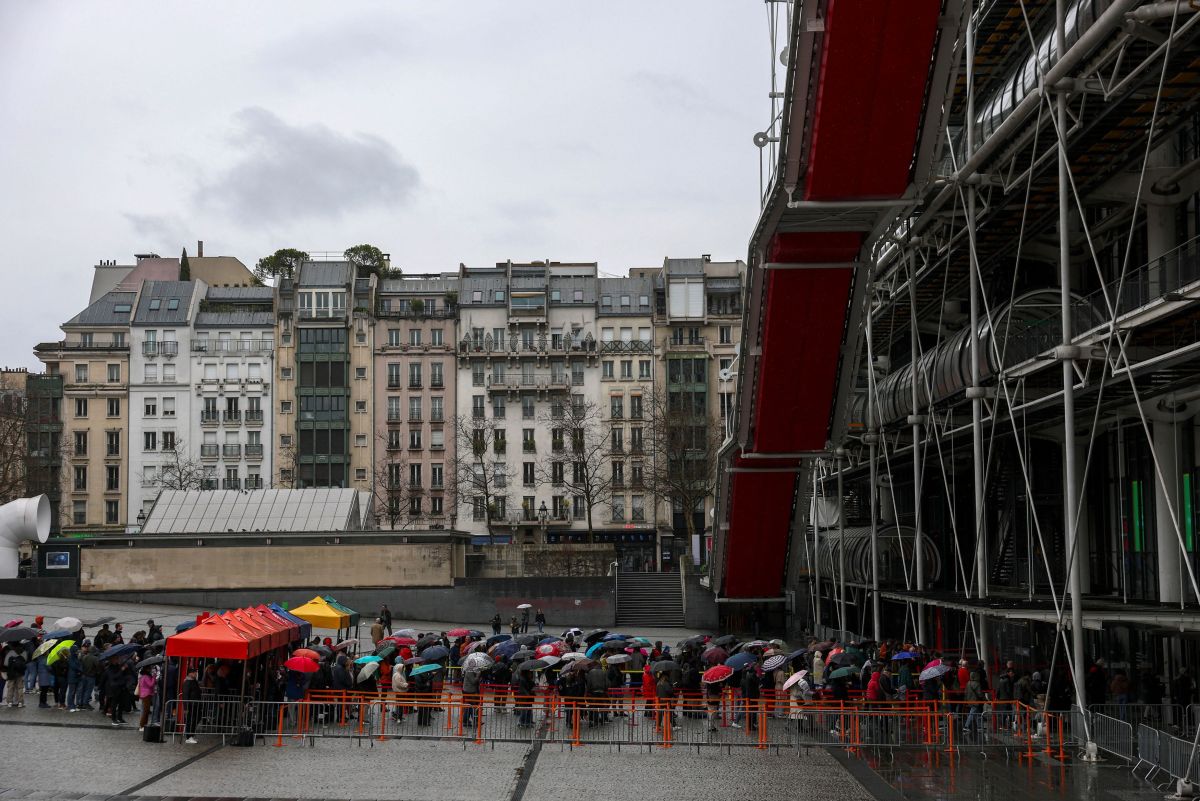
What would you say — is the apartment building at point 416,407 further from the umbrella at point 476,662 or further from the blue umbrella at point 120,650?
the umbrella at point 476,662

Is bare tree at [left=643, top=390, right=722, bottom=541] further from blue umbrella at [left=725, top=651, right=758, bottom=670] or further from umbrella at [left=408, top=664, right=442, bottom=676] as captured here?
umbrella at [left=408, top=664, right=442, bottom=676]

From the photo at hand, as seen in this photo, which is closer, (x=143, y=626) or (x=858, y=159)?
(x=858, y=159)

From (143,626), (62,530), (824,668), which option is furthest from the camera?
(62,530)

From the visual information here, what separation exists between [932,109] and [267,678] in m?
14.8

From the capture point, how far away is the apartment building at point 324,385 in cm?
7775

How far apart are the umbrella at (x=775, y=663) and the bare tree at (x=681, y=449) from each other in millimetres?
38954

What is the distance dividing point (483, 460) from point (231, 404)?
14.8m

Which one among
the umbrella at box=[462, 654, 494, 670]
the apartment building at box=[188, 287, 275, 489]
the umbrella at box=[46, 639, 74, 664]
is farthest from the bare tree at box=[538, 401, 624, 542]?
the umbrella at box=[46, 639, 74, 664]

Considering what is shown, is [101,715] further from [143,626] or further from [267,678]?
[143,626]

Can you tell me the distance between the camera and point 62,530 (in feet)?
253

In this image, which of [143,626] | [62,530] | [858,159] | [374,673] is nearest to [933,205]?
[858,159]

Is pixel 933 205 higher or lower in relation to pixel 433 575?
higher

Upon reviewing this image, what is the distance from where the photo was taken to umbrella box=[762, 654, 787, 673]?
24625 mm

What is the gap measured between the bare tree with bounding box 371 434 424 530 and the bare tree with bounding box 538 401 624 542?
7494mm
